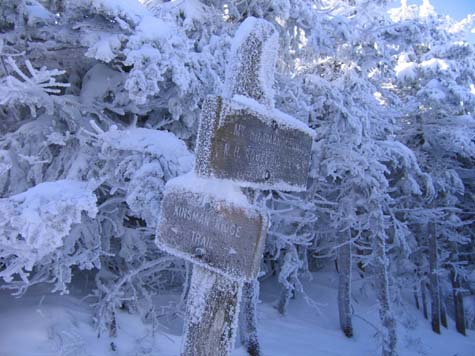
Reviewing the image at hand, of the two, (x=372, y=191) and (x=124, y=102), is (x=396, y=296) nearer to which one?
(x=372, y=191)

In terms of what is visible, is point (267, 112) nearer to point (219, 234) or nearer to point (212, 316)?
point (219, 234)

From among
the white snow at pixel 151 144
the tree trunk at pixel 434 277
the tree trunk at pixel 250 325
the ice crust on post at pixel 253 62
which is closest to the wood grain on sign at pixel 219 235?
the ice crust on post at pixel 253 62

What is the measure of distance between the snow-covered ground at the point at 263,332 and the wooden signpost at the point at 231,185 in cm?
382

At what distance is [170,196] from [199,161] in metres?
0.32

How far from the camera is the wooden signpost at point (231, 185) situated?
1.98m

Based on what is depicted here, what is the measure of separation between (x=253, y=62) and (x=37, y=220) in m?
2.42

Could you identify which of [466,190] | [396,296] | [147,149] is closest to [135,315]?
[147,149]

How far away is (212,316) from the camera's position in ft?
7.26

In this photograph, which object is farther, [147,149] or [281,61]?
[281,61]

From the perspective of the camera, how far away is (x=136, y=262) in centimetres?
705

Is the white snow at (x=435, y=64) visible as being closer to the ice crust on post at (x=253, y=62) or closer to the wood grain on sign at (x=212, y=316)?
the ice crust on post at (x=253, y=62)

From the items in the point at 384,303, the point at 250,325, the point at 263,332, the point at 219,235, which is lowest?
the point at 263,332

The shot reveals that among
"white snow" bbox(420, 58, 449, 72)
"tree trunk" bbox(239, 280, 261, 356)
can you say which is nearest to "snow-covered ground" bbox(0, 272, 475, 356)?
"tree trunk" bbox(239, 280, 261, 356)

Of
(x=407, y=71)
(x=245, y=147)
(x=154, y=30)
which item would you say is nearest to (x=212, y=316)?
(x=245, y=147)
